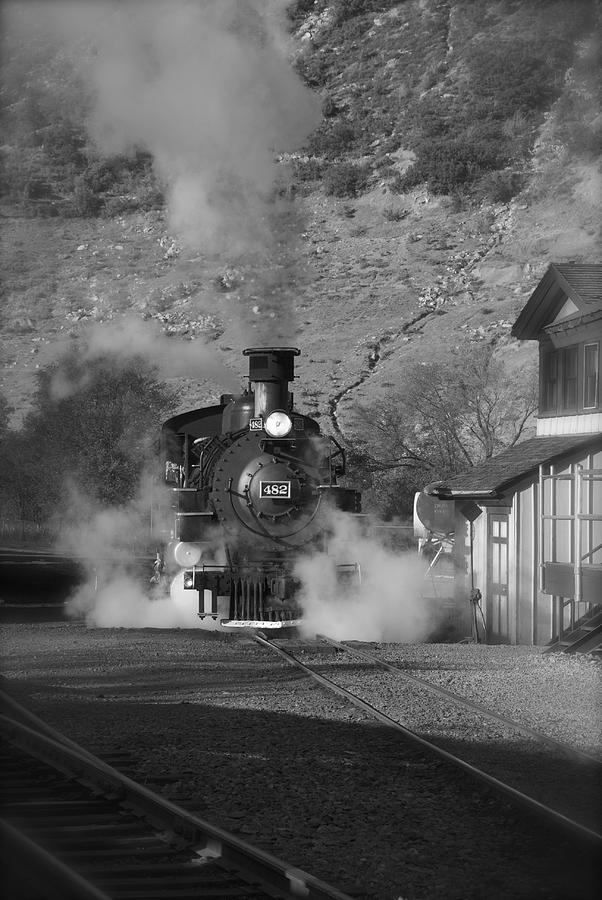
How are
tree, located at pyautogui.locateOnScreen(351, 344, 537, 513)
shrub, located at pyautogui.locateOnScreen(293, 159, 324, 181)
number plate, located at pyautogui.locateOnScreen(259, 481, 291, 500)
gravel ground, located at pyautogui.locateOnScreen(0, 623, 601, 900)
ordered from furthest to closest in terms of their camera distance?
shrub, located at pyautogui.locateOnScreen(293, 159, 324, 181), tree, located at pyautogui.locateOnScreen(351, 344, 537, 513), number plate, located at pyautogui.locateOnScreen(259, 481, 291, 500), gravel ground, located at pyautogui.locateOnScreen(0, 623, 601, 900)

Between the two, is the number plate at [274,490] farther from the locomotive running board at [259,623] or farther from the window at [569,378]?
the window at [569,378]

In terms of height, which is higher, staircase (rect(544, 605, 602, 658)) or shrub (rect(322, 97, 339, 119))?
shrub (rect(322, 97, 339, 119))

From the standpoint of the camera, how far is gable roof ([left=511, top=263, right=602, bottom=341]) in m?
18.3

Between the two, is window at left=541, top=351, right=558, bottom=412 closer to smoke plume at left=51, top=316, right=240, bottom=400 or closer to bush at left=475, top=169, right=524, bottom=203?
smoke plume at left=51, top=316, right=240, bottom=400

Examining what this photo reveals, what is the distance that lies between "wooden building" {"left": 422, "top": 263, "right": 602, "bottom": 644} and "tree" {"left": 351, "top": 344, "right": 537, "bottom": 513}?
13.8 meters

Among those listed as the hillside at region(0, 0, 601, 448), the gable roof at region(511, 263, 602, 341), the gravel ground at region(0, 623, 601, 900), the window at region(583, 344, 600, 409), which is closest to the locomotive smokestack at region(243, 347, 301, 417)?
the gravel ground at region(0, 623, 601, 900)

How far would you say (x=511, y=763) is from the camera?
7.50m

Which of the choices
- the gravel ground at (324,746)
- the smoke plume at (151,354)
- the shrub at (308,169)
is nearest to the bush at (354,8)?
the shrub at (308,169)

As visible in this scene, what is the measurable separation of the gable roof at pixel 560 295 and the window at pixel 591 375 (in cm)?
66

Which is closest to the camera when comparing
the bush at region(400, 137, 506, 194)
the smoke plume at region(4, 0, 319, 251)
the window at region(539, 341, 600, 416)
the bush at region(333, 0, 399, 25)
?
the smoke plume at region(4, 0, 319, 251)

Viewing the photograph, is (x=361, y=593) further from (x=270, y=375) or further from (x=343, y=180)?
(x=343, y=180)

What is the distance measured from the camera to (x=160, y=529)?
17.8m

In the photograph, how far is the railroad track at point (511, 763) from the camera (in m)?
5.80

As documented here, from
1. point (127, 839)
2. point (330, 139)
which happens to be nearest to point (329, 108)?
point (330, 139)
